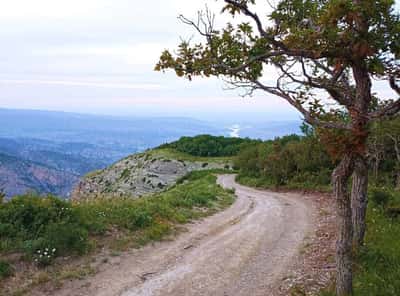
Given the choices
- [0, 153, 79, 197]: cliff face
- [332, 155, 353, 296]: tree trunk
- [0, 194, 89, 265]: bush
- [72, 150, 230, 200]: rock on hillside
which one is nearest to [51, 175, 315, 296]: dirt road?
[0, 194, 89, 265]: bush

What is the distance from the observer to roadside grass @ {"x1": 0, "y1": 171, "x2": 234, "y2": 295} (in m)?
8.92

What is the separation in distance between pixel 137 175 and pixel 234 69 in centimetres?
3722

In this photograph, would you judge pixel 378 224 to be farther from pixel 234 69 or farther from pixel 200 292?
pixel 234 69

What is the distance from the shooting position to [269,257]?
10070 mm

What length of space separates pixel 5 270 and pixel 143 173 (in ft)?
114

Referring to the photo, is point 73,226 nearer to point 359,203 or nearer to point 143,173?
point 359,203

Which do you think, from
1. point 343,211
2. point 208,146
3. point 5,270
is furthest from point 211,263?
point 208,146

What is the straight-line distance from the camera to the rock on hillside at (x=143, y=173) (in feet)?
132

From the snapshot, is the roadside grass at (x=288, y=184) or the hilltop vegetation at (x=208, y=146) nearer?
the roadside grass at (x=288, y=184)

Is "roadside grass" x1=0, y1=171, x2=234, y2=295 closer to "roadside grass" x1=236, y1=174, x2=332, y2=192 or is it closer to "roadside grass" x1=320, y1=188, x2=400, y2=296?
"roadside grass" x1=320, y1=188, x2=400, y2=296

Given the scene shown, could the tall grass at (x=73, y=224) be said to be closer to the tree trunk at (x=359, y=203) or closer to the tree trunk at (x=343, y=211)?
the tree trunk at (x=359, y=203)

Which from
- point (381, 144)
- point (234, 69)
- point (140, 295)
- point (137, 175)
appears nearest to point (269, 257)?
point (140, 295)

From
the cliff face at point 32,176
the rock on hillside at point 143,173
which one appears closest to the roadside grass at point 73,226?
the rock on hillside at point 143,173

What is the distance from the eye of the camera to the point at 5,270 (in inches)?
314
